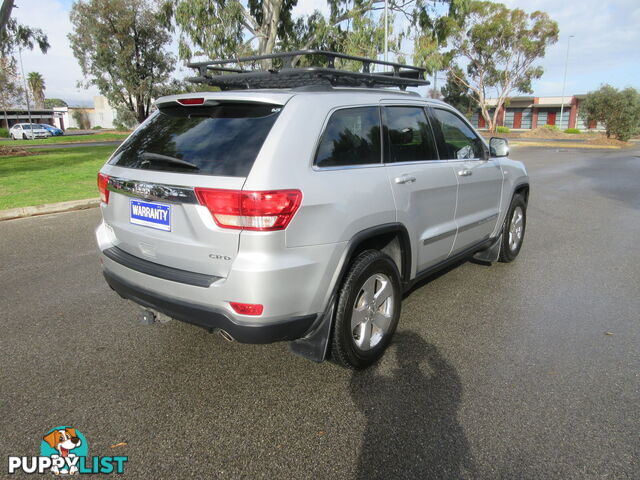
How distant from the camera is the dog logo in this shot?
7.68 feet

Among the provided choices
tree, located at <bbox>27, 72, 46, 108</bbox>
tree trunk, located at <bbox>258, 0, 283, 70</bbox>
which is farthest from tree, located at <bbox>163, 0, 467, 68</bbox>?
tree, located at <bbox>27, 72, 46, 108</bbox>

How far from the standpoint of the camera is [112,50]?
32.9 m

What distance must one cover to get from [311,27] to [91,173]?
46.2ft

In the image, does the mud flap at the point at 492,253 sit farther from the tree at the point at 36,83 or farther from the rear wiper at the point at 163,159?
the tree at the point at 36,83

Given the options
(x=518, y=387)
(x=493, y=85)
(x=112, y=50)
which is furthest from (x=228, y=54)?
(x=493, y=85)

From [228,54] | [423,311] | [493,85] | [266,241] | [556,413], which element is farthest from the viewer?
[493,85]

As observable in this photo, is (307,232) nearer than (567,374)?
Yes

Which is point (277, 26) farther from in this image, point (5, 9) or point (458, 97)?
point (458, 97)

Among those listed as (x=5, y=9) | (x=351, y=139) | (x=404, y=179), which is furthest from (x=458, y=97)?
(x=351, y=139)

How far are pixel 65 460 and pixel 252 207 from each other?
5.16ft

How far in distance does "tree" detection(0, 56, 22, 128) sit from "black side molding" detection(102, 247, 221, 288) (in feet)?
75.2

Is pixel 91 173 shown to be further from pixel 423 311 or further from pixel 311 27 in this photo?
pixel 311 27

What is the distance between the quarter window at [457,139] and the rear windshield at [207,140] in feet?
6.00

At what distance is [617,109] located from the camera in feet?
120
